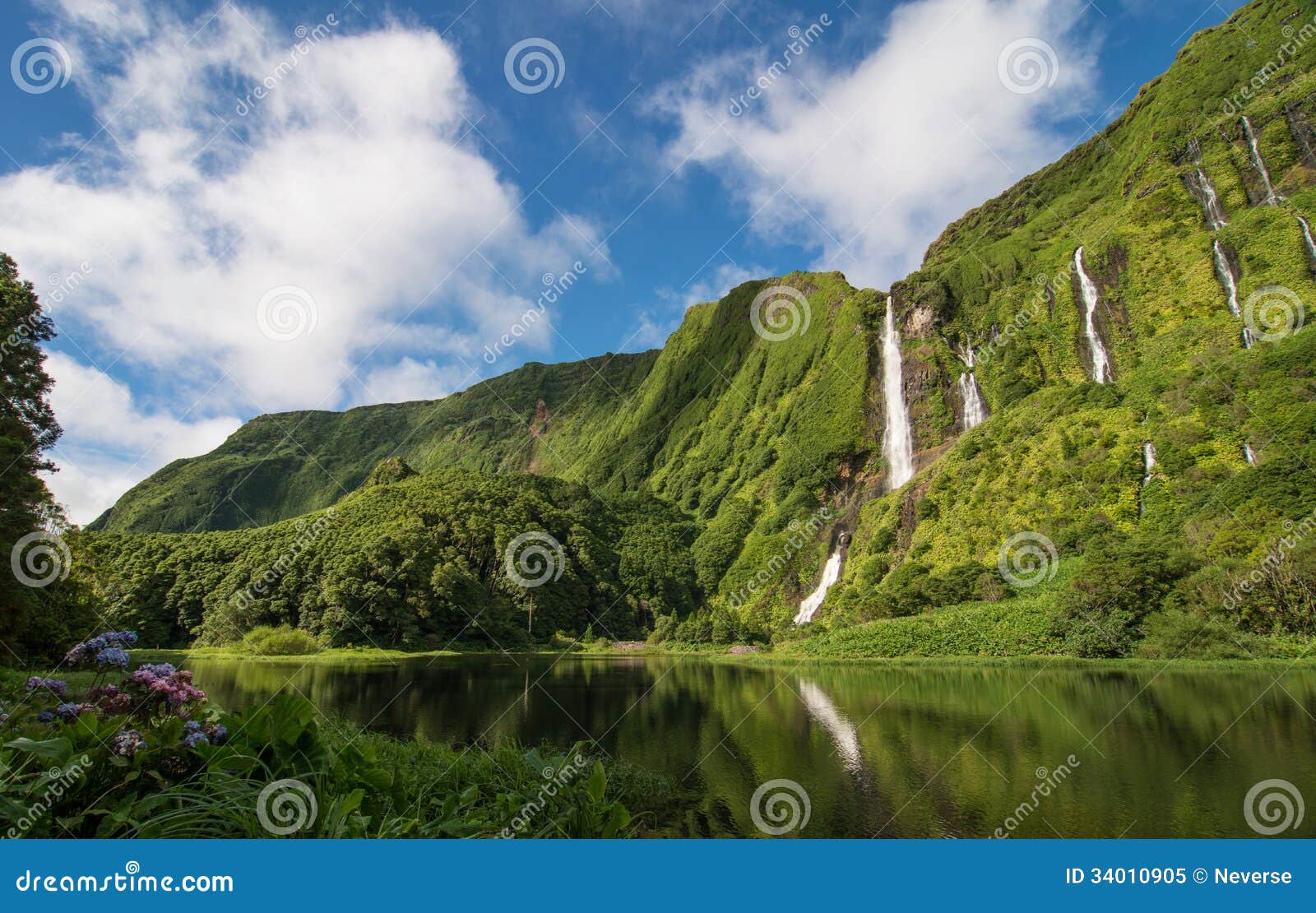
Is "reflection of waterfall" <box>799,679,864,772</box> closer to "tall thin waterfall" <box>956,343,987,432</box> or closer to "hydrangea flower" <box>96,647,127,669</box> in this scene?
"hydrangea flower" <box>96,647,127,669</box>

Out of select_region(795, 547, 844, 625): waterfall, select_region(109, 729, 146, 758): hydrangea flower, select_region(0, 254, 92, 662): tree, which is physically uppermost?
select_region(795, 547, 844, 625): waterfall

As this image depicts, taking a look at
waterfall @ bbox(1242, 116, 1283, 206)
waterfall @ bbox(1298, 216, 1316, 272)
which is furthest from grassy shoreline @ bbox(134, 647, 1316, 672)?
waterfall @ bbox(1242, 116, 1283, 206)

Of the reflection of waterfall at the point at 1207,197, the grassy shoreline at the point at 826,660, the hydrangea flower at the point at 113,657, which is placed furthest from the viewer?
the reflection of waterfall at the point at 1207,197

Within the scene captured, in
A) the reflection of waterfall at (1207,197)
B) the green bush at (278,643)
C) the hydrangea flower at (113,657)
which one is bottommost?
the hydrangea flower at (113,657)

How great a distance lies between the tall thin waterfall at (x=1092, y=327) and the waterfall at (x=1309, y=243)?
60.6 feet

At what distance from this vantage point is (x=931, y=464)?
81750 millimetres

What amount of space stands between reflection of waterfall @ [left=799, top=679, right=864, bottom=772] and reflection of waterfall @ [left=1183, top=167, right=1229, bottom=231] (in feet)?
264

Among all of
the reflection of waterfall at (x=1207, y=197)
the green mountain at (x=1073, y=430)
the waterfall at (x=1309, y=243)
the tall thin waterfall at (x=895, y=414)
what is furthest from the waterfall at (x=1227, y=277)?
the tall thin waterfall at (x=895, y=414)

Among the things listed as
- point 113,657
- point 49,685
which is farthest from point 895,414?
point 49,685

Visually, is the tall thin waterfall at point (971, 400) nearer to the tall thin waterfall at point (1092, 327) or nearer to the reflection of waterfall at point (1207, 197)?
the tall thin waterfall at point (1092, 327)

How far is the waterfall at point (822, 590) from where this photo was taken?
8094 centimetres

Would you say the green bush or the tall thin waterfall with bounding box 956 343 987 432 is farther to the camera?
the tall thin waterfall with bounding box 956 343 987 432

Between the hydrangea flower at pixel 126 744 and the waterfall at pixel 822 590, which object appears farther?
the waterfall at pixel 822 590

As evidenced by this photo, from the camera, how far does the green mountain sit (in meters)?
41.7
